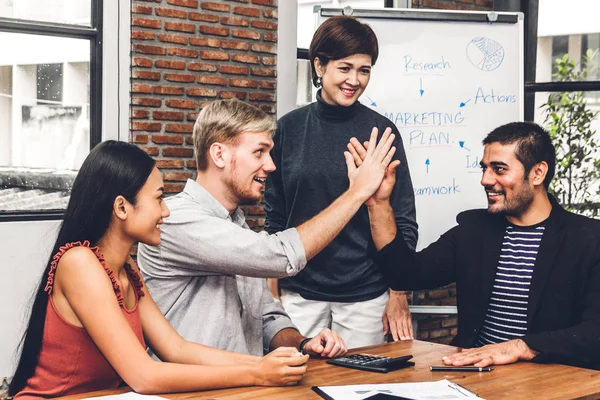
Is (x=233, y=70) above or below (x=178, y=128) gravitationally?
above

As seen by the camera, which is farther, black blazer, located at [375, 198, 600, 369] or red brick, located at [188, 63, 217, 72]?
red brick, located at [188, 63, 217, 72]

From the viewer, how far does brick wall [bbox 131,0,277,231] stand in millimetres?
4441

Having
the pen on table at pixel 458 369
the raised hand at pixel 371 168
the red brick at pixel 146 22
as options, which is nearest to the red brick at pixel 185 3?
the red brick at pixel 146 22

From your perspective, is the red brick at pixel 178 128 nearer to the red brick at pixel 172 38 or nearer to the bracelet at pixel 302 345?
the red brick at pixel 172 38

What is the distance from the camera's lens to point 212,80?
4.69m

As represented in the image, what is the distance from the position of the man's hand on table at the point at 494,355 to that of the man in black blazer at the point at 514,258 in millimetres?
138

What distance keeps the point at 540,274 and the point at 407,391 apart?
0.94m

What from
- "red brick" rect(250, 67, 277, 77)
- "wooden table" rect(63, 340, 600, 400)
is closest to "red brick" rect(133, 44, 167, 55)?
"red brick" rect(250, 67, 277, 77)

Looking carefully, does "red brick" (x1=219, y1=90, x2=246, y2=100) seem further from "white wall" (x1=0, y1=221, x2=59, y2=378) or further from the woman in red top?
the woman in red top

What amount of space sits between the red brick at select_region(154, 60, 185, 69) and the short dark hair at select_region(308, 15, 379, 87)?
60.6 inches

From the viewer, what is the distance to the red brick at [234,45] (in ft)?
15.5

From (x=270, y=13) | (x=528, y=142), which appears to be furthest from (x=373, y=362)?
(x=270, y=13)

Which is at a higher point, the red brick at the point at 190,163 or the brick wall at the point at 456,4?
the brick wall at the point at 456,4

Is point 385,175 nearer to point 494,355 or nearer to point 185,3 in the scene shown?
point 494,355
